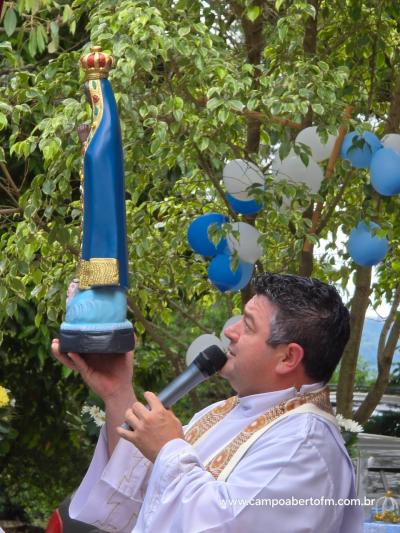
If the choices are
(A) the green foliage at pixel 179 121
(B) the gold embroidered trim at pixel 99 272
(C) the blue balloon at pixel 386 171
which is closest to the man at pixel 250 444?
(B) the gold embroidered trim at pixel 99 272

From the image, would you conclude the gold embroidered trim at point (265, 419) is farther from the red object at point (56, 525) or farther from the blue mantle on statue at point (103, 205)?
the red object at point (56, 525)

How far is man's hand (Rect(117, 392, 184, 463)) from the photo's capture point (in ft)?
6.73

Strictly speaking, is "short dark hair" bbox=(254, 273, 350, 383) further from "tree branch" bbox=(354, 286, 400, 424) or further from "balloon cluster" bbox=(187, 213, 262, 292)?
"tree branch" bbox=(354, 286, 400, 424)

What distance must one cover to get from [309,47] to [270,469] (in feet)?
12.5

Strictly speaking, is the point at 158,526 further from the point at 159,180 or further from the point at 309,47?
the point at 309,47

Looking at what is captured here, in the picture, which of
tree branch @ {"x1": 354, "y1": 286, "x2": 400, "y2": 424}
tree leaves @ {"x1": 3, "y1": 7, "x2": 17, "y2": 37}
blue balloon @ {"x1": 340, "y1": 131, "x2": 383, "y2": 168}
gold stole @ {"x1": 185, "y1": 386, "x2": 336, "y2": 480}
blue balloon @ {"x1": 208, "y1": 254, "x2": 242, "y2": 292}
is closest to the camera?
gold stole @ {"x1": 185, "y1": 386, "x2": 336, "y2": 480}

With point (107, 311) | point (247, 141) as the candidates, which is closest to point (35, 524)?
point (247, 141)

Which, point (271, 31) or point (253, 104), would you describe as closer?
point (253, 104)

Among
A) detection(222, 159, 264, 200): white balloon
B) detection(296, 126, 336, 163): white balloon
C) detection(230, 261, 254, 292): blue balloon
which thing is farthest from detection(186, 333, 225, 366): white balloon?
detection(296, 126, 336, 163): white balloon

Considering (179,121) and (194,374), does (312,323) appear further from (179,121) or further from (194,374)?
(179,121)

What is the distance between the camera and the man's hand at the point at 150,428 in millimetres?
2053

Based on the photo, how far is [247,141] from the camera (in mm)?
5707

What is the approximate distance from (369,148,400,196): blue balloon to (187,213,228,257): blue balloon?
73cm

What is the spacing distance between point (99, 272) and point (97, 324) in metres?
0.11
